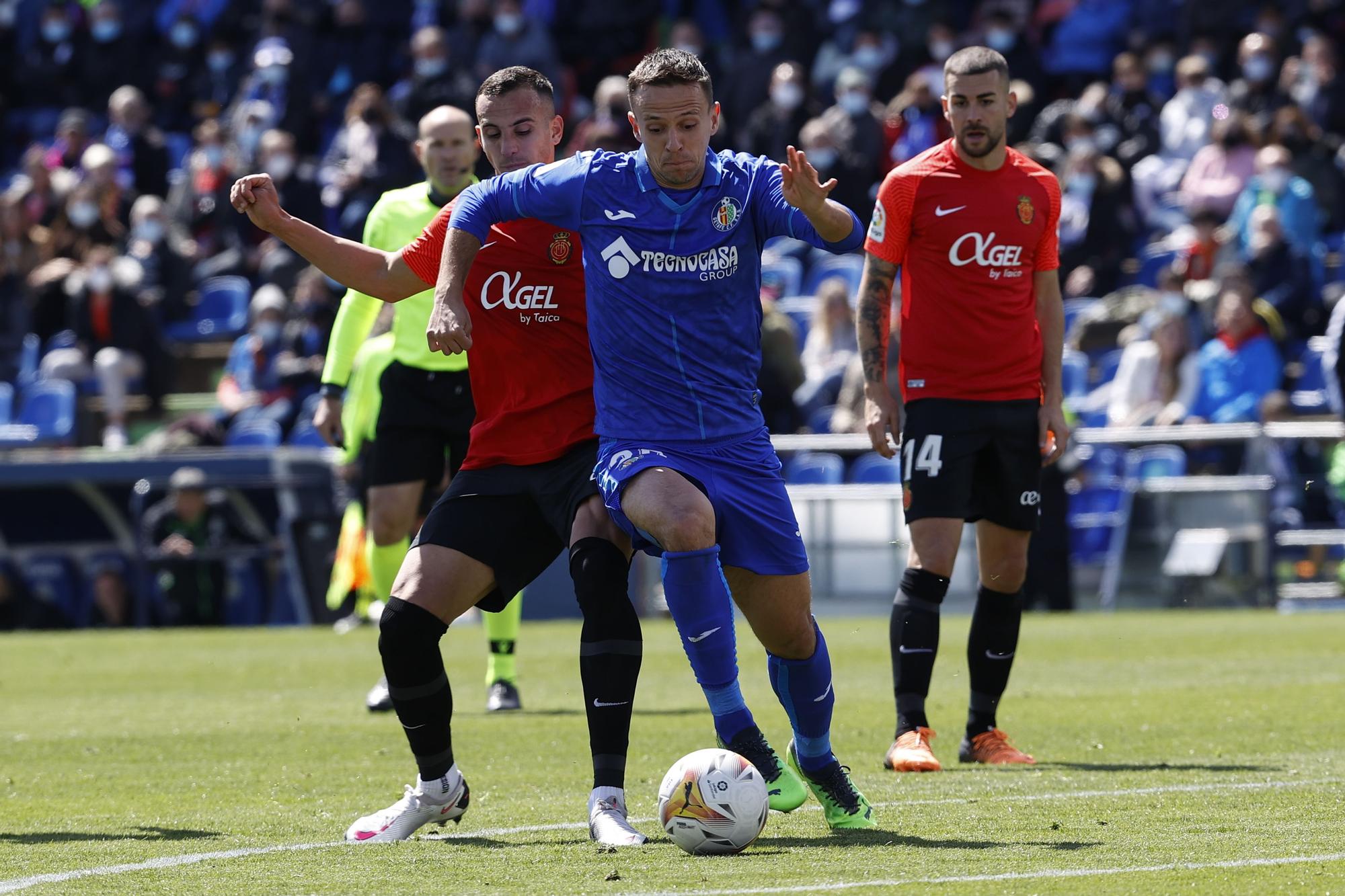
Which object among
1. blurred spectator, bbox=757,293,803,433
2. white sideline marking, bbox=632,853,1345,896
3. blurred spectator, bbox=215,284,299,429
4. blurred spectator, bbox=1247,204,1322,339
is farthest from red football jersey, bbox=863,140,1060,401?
blurred spectator, bbox=215,284,299,429

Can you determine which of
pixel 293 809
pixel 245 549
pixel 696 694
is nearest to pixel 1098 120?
pixel 245 549

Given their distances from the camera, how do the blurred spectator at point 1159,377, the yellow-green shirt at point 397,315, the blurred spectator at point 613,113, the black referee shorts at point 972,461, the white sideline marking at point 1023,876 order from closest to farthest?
the white sideline marking at point 1023,876 < the black referee shorts at point 972,461 < the yellow-green shirt at point 397,315 < the blurred spectator at point 1159,377 < the blurred spectator at point 613,113

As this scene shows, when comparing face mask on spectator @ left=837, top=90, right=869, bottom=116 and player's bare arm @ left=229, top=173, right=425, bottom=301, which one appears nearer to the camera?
player's bare arm @ left=229, top=173, right=425, bottom=301

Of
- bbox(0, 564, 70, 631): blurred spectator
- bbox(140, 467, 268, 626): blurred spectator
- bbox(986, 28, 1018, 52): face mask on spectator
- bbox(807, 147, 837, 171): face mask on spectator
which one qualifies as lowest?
bbox(0, 564, 70, 631): blurred spectator

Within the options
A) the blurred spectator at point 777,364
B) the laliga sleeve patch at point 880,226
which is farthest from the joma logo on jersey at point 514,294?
the blurred spectator at point 777,364

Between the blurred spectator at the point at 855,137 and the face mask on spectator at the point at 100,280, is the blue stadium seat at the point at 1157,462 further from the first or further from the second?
the face mask on spectator at the point at 100,280

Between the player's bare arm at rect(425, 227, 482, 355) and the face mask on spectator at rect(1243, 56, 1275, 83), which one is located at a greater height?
the face mask on spectator at rect(1243, 56, 1275, 83)

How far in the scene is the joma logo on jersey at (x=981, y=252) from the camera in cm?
763

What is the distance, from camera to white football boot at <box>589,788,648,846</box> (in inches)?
216

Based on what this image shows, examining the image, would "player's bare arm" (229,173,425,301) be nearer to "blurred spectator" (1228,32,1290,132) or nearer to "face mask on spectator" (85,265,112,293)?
"blurred spectator" (1228,32,1290,132)

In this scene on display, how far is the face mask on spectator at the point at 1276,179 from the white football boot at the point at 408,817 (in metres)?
12.7

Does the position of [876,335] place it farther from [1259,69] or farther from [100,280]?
[100,280]

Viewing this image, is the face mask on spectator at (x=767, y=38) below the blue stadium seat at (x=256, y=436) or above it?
above

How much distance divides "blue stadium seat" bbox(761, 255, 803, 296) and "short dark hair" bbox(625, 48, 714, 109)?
13759 millimetres
